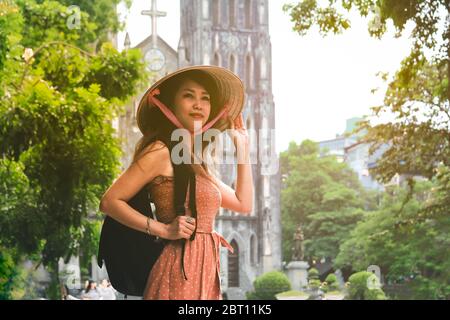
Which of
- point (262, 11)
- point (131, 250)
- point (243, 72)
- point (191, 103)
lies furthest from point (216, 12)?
Answer: point (131, 250)

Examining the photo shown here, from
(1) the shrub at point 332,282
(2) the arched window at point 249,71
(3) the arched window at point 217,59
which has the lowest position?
(1) the shrub at point 332,282

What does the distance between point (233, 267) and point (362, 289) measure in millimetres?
1165

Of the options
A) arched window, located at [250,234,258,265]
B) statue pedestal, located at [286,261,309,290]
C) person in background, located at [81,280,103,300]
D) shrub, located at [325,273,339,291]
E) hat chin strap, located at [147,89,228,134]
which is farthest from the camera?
arched window, located at [250,234,258,265]

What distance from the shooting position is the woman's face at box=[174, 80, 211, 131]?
24.3 ft

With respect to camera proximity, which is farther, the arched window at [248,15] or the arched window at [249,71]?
the arched window at [248,15]

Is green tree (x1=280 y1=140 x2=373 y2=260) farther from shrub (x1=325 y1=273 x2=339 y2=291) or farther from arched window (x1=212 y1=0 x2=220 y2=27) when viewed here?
arched window (x1=212 y1=0 x2=220 y2=27)

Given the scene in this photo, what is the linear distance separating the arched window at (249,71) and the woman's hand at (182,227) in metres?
2.34

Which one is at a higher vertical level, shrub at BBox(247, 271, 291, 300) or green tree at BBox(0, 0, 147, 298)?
green tree at BBox(0, 0, 147, 298)

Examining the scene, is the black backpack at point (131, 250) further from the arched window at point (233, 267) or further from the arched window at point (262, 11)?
the arched window at point (262, 11)

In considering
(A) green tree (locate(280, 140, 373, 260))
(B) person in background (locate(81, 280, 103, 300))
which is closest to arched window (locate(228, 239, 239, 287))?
(A) green tree (locate(280, 140, 373, 260))

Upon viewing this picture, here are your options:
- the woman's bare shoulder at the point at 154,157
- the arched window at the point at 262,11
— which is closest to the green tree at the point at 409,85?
the arched window at the point at 262,11

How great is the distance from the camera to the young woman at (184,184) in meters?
7.09

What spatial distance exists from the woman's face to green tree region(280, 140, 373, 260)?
1.72 m
